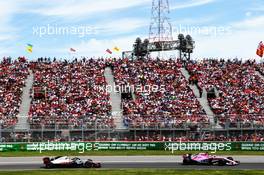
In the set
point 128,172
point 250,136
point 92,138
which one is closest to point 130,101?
point 92,138

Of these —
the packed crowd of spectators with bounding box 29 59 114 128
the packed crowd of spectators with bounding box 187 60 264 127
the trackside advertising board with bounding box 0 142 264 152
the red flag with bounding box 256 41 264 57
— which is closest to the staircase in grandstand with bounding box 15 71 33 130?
the packed crowd of spectators with bounding box 29 59 114 128

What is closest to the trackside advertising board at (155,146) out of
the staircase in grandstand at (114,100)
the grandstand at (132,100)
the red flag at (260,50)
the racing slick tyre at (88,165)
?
the grandstand at (132,100)

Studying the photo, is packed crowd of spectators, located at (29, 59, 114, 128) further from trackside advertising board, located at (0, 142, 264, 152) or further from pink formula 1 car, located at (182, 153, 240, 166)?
pink formula 1 car, located at (182, 153, 240, 166)

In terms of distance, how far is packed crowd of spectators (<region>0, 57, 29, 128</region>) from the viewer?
54569 mm

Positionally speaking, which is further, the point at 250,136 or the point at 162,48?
the point at 162,48

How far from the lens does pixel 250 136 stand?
2089 inches

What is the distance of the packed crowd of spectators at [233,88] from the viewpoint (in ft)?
182

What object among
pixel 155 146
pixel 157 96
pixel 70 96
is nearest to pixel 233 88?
pixel 157 96

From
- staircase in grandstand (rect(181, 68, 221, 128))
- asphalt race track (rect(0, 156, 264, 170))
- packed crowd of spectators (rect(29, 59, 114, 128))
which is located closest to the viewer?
asphalt race track (rect(0, 156, 264, 170))

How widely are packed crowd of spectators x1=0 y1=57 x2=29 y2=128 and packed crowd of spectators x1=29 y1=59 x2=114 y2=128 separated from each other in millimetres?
1622

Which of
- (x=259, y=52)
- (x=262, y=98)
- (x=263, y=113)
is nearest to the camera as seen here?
(x=263, y=113)

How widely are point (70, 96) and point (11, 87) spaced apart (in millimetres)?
7618

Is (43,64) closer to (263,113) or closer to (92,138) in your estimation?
A: (92,138)

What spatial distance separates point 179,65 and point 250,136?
22605 mm
